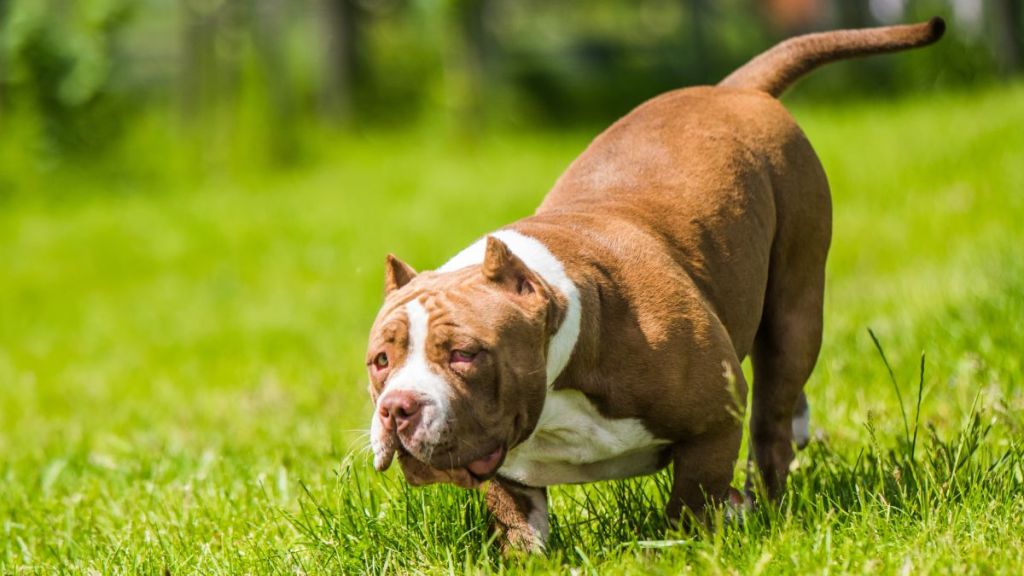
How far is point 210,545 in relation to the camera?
3.76 m

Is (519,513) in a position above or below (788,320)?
below

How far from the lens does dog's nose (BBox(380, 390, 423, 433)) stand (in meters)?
2.93

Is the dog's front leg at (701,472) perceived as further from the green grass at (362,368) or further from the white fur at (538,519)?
the white fur at (538,519)

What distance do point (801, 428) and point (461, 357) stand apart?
1.74 meters

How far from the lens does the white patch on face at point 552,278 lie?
3230 millimetres

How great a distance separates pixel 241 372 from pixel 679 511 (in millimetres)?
4634

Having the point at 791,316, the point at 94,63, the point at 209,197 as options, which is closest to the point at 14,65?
the point at 94,63

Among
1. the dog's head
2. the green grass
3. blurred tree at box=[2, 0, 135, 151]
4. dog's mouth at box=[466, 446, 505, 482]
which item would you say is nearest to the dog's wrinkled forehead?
the dog's head

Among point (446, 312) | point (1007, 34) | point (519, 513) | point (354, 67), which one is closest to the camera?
point (446, 312)

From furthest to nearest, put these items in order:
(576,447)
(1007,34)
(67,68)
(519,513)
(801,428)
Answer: (1007,34) < (67,68) < (801,428) < (519,513) < (576,447)

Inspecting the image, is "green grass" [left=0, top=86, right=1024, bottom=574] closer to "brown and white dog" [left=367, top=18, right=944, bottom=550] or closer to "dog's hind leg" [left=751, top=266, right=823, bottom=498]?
"dog's hind leg" [left=751, top=266, right=823, bottom=498]

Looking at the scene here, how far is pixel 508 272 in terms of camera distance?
10.4ft

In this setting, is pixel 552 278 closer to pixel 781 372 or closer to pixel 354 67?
pixel 781 372

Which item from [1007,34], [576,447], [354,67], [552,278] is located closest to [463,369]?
[552,278]
